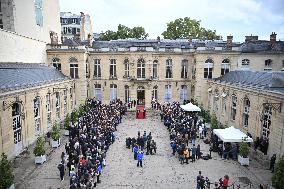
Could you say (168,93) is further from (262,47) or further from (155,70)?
(262,47)

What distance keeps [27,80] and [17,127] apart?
15.5ft

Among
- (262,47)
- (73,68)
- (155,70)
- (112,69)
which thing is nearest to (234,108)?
(155,70)

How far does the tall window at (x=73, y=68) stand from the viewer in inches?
1362

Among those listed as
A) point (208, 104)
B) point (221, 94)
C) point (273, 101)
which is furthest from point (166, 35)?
point (273, 101)

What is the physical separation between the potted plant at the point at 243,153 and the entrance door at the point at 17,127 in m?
16.2

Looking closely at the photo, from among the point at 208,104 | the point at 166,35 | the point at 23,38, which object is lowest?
the point at 208,104

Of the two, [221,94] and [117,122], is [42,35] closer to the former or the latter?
[117,122]

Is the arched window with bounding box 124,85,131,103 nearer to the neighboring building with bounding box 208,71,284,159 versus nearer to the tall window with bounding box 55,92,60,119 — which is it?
the tall window with bounding box 55,92,60,119

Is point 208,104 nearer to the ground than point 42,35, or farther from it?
nearer to the ground

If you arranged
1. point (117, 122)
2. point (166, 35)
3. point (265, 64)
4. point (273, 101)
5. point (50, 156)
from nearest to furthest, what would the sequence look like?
point (273, 101) < point (50, 156) < point (117, 122) < point (265, 64) < point (166, 35)

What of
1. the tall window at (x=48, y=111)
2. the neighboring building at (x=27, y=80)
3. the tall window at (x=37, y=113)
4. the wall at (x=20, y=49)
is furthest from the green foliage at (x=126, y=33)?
the tall window at (x=37, y=113)

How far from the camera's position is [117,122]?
27781 mm

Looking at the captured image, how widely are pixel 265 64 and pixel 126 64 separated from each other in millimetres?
20067

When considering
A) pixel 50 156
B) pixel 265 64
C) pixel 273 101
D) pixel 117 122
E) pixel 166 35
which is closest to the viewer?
pixel 273 101
